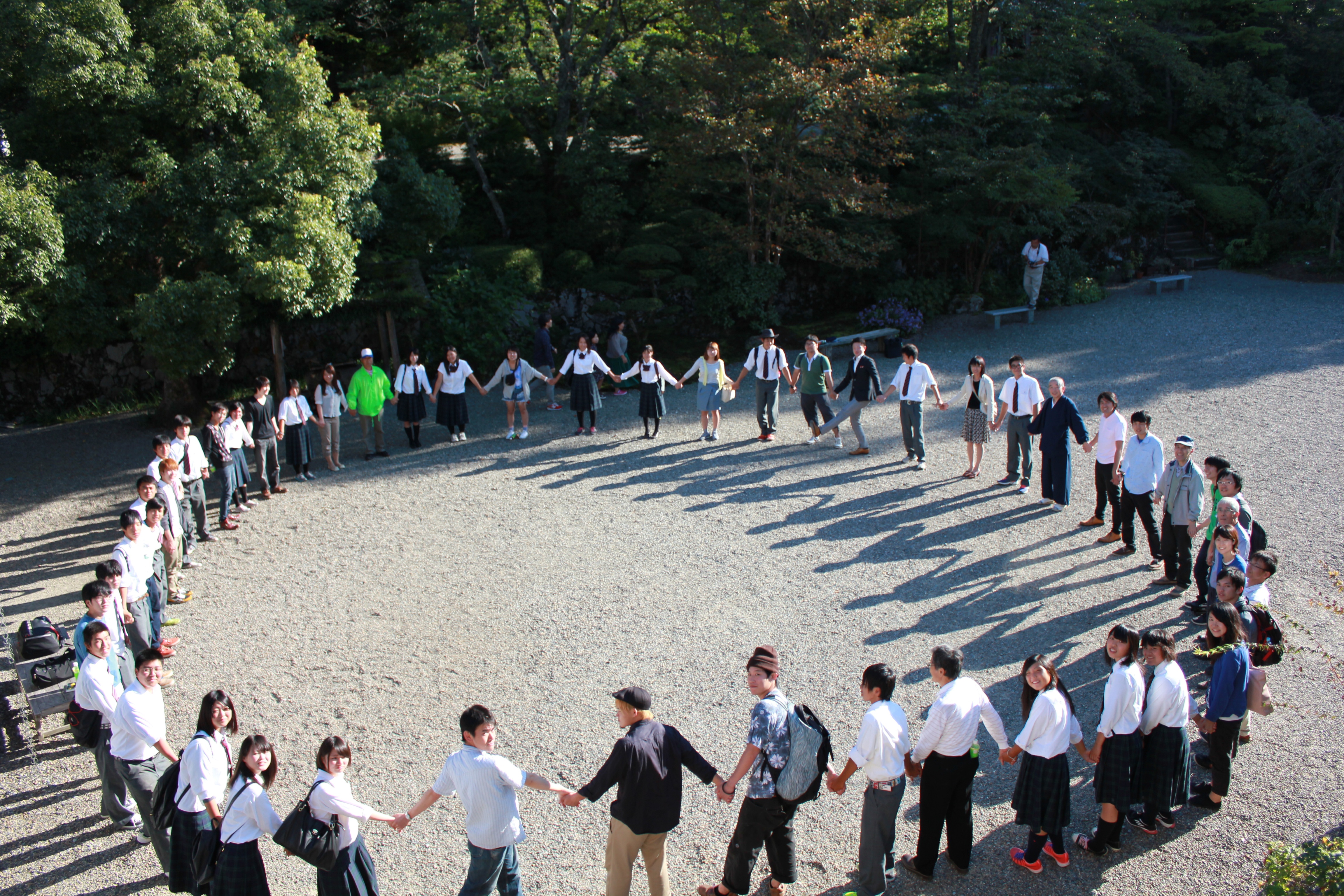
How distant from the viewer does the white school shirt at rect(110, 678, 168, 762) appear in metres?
4.81

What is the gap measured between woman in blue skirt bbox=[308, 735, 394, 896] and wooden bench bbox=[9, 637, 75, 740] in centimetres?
287

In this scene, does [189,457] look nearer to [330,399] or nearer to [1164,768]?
[330,399]

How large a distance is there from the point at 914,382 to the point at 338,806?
27.2 ft

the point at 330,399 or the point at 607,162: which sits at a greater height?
the point at 607,162

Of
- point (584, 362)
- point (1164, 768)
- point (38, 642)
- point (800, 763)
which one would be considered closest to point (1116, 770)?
point (1164, 768)

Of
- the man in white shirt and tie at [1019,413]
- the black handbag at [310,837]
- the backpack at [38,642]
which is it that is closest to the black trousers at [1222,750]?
the black handbag at [310,837]

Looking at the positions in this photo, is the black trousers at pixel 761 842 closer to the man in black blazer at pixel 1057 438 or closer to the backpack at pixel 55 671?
the backpack at pixel 55 671

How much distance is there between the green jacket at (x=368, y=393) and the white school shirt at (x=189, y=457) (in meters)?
2.49

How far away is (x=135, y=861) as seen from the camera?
5152mm

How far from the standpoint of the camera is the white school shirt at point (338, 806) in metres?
4.09

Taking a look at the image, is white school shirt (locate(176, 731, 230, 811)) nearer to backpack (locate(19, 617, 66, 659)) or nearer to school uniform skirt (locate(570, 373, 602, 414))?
backpack (locate(19, 617, 66, 659))

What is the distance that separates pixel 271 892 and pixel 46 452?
10.9 m

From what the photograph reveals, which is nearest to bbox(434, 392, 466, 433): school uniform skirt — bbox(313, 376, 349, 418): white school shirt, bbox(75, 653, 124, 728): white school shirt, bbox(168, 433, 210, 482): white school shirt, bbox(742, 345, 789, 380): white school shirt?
bbox(313, 376, 349, 418): white school shirt

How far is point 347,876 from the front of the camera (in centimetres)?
422
